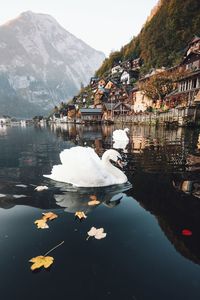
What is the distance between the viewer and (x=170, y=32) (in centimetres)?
7988

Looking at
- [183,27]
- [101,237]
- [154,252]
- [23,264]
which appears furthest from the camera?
[183,27]

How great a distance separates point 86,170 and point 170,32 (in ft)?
294

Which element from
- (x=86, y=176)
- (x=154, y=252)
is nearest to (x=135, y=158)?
(x=86, y=176)

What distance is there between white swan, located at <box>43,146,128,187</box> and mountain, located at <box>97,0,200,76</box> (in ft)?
223

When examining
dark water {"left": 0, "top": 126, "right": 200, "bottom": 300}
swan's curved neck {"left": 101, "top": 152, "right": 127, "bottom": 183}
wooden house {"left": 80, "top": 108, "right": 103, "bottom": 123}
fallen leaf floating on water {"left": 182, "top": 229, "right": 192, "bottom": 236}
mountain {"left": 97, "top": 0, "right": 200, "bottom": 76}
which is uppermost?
mountain {"left": 97, "top": 0, "right": 200, "bottom": 76}

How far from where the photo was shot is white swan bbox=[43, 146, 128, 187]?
7.82m

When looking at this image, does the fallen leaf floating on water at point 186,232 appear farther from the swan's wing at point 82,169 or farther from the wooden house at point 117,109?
the wooden house at point 117,109

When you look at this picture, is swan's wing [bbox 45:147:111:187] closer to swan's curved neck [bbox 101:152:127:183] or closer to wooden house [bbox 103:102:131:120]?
swan's curved neck [bbox 101:152:127:183]

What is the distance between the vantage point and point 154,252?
4.63 m

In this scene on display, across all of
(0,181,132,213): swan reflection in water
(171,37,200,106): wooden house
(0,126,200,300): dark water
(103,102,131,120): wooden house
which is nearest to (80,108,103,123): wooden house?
(103,102,131,120): wooden house

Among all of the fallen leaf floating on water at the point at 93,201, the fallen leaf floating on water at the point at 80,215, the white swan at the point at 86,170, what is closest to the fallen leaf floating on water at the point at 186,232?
the fallen leaf floating on water at the point at 80,215

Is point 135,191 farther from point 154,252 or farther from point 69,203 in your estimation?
point 154,252

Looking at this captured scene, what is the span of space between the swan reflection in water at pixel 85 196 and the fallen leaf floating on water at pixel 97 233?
1307 mm

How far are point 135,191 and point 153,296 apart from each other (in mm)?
4946
